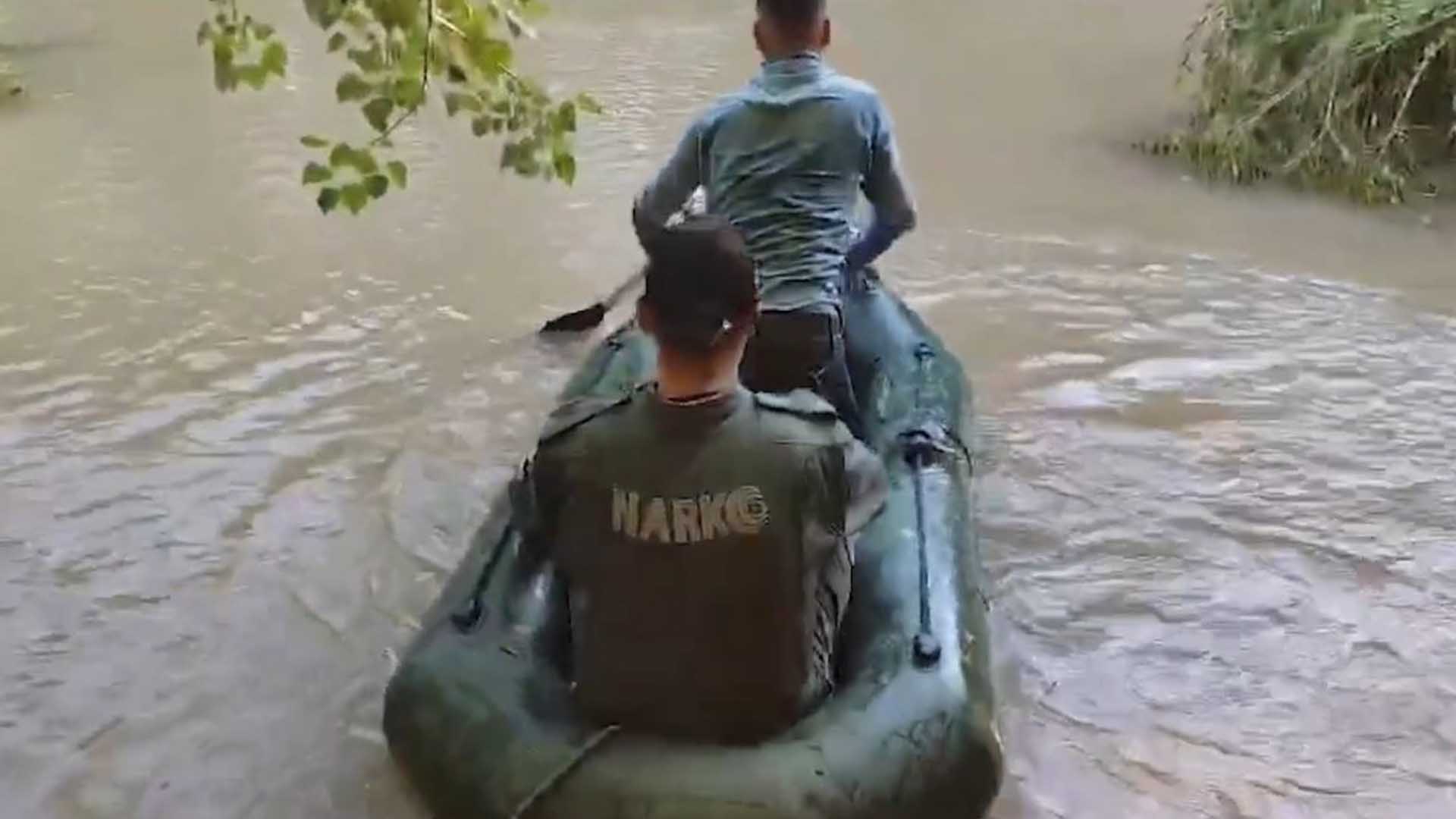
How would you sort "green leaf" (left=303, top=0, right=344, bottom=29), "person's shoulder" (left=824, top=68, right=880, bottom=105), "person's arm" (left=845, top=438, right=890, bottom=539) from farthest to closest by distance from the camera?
1. "person's shoulder" (left=824, top=68, right=880, bottom=105)
2. "person's arm" (left=845, top=438, right=890, bottom=539)
3. "green leaf" (left=303, top=0, right=344, bottom=29)

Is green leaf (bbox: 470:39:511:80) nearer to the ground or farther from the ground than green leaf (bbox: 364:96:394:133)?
farther from the ground

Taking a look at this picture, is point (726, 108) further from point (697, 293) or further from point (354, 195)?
point (354, 195)

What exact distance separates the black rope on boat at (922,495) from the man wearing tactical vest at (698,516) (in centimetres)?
25

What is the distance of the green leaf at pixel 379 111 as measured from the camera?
7.96 feet

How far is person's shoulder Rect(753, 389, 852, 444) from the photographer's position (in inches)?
Result: 105

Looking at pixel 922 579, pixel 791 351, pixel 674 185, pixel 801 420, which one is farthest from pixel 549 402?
pixel 801 420

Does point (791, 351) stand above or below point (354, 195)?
below

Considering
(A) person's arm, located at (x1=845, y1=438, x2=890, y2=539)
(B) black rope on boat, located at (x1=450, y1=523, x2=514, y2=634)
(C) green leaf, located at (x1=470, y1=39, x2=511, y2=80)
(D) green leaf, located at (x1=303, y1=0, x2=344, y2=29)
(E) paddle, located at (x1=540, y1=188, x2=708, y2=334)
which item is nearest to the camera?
(D) green leaf, located at (x1=303, y1=0, x2=344, y2=29)

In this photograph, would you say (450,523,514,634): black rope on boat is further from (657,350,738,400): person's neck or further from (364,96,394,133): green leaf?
(364,96,394,133): green leaf

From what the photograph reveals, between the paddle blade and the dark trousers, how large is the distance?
2.06 m

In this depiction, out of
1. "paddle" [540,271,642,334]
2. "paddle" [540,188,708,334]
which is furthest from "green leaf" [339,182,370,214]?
"paddle" [540,271,642,334]

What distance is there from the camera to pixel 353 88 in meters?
2.49

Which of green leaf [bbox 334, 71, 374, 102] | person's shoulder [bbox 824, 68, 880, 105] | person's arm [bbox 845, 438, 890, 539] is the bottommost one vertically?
person's arm [bbox 845, 438, 890, 539]

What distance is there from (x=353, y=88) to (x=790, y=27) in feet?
4.65
